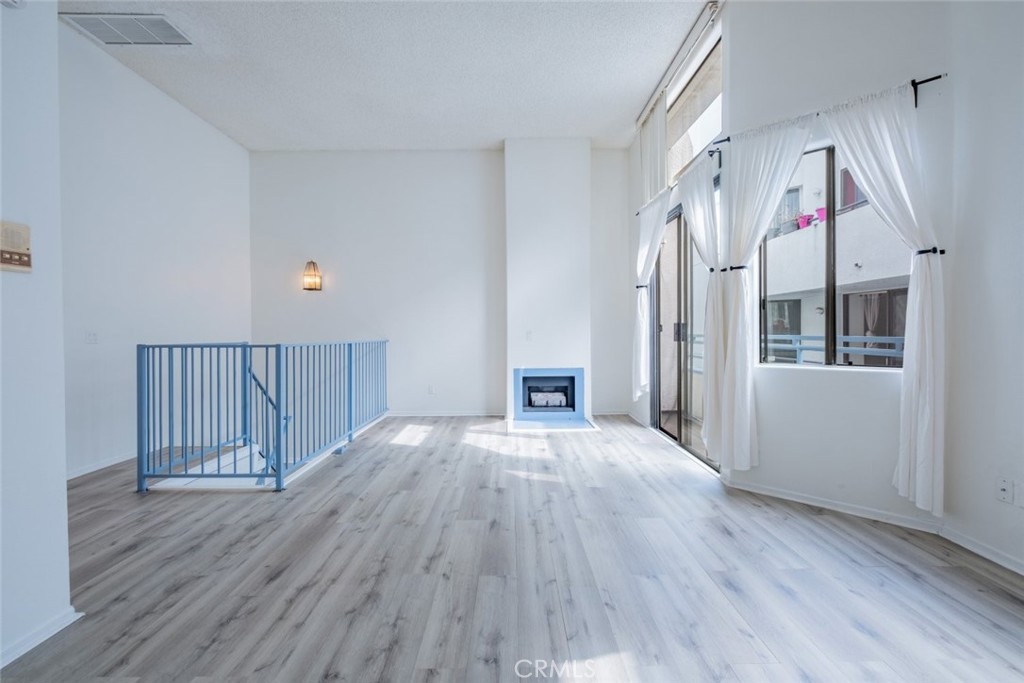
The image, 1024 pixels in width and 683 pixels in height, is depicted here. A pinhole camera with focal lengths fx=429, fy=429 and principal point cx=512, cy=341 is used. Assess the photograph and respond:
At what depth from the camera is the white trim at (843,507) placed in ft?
7.80

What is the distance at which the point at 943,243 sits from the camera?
2.29m

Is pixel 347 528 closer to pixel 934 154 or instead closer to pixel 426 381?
pixel 426 381

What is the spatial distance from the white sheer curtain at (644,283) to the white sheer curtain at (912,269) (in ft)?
6.57

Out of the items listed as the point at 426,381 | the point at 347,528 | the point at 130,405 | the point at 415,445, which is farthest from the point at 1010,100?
the point at 130,405

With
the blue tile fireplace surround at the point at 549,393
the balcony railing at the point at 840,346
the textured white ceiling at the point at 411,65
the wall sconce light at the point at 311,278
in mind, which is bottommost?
the blue tile fireplace surround at the point at 549,393

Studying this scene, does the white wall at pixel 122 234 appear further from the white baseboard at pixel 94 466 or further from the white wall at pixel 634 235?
the white wall at pixel 634 235

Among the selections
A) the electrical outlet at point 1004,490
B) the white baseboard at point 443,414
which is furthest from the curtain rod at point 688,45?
the white baseboard at point 443,414

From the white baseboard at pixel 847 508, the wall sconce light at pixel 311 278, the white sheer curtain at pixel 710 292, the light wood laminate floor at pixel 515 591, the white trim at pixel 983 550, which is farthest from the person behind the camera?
the wall sconce light at pixel 311 278

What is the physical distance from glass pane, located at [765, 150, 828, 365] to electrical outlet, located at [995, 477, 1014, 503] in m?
1.01

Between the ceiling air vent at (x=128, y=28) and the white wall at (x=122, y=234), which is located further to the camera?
the white wall at (x=122, y=234)

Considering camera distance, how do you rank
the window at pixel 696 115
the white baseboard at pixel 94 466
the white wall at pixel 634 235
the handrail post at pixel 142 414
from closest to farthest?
1. the handrail post at pixel 142 414
2. the white baseboard at pixel 94 466
3. the window at pixel 696 115
4. the white wall at pixel 634 235

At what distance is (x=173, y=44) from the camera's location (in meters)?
3.58

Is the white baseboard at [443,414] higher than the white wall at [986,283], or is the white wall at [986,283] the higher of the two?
the white wall at [986,283]

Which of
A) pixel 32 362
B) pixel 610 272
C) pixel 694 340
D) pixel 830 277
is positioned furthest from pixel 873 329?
pixel 32 362
